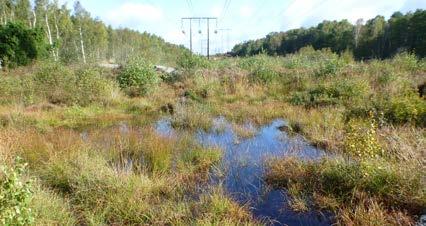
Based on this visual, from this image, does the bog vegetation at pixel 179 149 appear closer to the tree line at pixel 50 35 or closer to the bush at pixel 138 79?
the bush at pixel 138 79

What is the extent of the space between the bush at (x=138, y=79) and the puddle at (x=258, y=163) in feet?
15.2

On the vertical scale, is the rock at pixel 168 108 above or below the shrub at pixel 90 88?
below

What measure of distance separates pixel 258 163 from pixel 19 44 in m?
21.9

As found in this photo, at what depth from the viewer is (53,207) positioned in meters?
4.15

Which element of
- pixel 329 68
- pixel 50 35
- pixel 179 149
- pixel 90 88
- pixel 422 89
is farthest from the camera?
pixel 50 35

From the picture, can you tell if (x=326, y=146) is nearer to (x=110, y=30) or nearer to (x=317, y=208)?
(x=317, y=208)

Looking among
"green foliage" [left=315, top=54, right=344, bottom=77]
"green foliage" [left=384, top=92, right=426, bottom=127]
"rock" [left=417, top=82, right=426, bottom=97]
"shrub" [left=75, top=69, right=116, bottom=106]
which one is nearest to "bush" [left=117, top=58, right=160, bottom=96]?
"shrub" [left=75, top=69, right=116, bottom=106]

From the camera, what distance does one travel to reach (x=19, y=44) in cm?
2323

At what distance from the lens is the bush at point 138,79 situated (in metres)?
14.0

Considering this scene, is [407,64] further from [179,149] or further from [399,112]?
[179,149]

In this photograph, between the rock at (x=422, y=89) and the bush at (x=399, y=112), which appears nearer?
the bush at (x=399, y=112)

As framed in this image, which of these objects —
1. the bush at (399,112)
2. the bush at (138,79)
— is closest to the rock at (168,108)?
the bush at (138,79)

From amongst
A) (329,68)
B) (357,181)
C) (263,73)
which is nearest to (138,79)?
(263,73)

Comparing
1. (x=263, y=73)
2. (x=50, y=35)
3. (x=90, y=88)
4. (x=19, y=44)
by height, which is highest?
(x=50, y=35)
